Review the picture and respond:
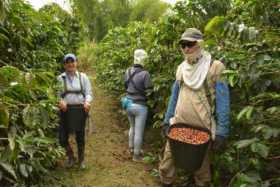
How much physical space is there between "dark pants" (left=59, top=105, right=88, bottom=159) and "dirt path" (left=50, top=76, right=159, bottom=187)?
0.39 meters

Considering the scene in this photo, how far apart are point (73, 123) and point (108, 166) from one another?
0.93 meters

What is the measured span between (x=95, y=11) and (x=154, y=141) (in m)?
17.3

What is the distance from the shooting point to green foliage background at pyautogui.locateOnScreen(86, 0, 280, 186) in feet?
10.2

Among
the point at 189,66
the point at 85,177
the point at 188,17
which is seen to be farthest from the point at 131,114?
the point at 189,66

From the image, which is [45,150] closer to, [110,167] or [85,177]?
[85,177]

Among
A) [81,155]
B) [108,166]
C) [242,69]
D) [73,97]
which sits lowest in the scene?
[108,166]

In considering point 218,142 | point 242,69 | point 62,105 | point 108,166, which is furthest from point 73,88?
point 242,69

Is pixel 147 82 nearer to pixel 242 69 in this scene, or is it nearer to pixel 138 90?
pixel 138 90

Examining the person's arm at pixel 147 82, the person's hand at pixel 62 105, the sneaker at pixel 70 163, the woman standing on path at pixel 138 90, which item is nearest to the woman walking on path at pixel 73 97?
the person's hand at pixel 62 105

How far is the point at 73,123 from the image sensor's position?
5.65 m

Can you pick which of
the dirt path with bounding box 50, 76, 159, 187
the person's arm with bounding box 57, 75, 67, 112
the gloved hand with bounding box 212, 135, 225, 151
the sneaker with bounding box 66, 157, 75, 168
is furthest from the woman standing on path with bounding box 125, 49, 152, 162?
the gloved hand with bounding box 212, 135, 225, 151

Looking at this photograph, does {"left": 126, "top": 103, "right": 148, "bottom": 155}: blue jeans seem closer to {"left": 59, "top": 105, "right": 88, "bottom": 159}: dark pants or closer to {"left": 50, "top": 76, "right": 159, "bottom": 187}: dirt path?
{"left": 50, "top": 76, "right": 159, "bottom": 187}: dirt path

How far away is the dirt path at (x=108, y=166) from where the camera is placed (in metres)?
5.46

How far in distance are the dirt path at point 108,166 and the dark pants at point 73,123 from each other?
0.39 metres
